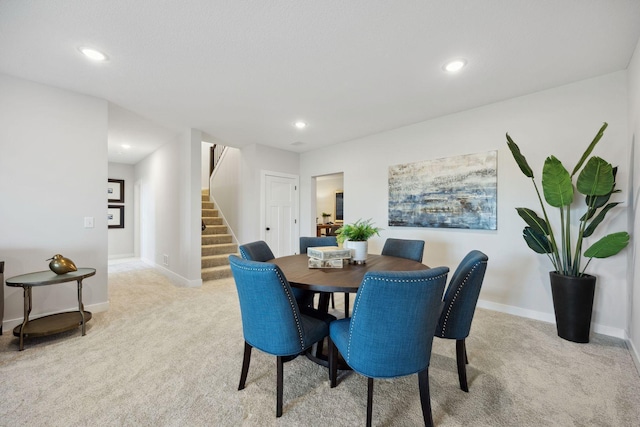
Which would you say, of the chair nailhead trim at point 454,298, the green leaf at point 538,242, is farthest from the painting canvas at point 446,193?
the chair nailhead trim at point 454,298

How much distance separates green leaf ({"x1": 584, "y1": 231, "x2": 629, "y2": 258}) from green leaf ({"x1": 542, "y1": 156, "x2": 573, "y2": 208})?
39 centimetres

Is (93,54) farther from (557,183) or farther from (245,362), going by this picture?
(557,183)

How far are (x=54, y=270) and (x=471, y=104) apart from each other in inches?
182

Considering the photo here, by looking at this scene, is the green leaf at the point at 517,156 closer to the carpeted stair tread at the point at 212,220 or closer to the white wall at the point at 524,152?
the white wall at the point at 524,152

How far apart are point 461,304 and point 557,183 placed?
5.43 ft

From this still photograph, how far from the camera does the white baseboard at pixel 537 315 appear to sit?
2.44 m

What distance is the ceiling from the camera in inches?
67.9

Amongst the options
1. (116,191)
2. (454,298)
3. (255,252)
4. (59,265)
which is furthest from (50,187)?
(116,191)

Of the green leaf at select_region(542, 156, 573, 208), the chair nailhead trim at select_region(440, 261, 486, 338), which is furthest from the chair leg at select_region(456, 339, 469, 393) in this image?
the green leaf at select_region(542, 156, 573, 208)

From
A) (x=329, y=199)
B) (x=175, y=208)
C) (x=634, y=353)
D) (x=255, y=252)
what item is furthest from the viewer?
(x=329, y=199)

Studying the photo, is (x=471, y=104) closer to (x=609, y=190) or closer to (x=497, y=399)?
(x=609, y=190)

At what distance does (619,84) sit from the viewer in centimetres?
245

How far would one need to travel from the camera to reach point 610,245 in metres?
2.18

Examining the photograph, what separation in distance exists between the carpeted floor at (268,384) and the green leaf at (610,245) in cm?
80
